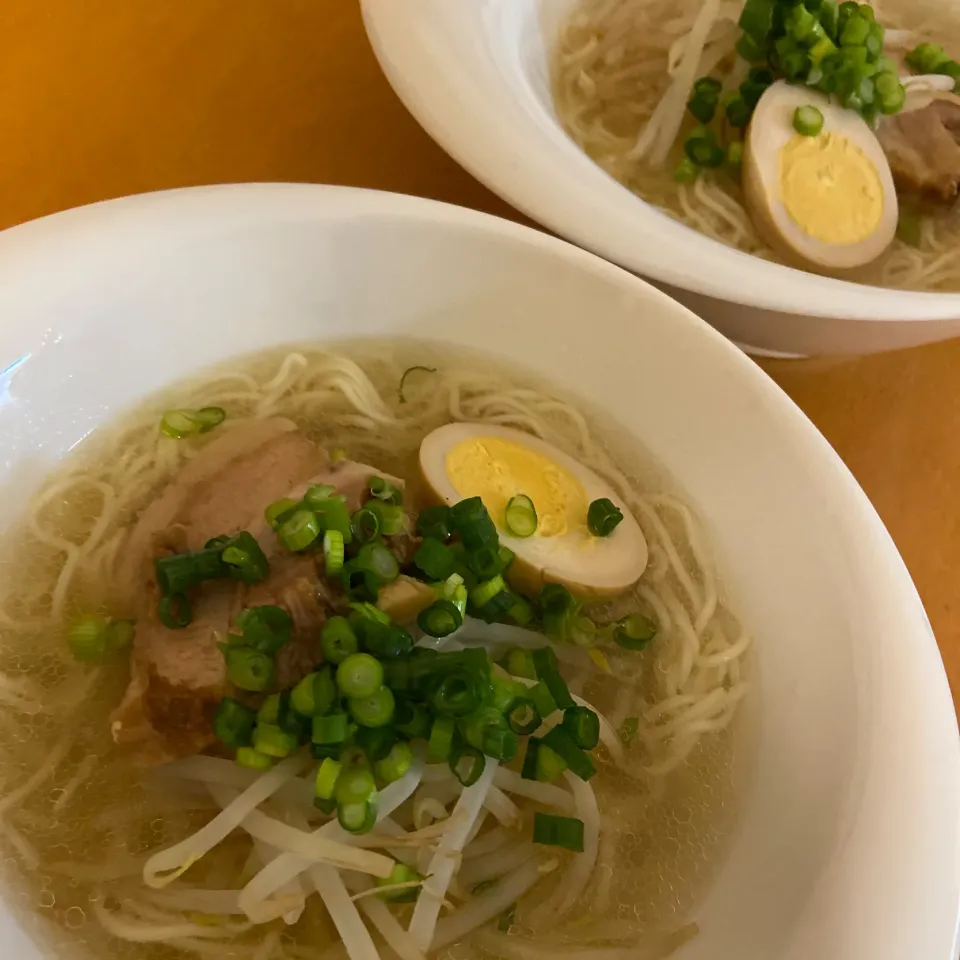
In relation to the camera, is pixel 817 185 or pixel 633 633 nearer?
pixel 633 633

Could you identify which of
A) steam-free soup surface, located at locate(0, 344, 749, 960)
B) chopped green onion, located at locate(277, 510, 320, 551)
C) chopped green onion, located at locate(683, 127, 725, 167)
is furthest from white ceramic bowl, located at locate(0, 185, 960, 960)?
chopped green onion, located at locate(683, 127, 725, 167)

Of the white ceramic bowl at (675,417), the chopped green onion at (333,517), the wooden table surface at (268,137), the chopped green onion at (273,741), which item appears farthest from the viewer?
the wooden table surface at (268,137)

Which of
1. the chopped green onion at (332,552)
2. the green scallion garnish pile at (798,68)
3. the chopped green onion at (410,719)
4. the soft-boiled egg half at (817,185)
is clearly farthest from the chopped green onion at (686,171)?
the chopped green onion at (410,719)

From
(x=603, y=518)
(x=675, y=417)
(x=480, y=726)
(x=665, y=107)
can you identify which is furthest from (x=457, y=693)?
(x=665, y=107)

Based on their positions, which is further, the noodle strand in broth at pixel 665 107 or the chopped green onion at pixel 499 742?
the noodle strand in broth at pixel 665 107

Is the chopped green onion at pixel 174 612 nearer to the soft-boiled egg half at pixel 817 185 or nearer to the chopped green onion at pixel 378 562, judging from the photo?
the chopped green onion at pixel 378 562

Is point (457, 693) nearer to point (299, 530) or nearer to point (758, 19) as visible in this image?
point (299, 530)

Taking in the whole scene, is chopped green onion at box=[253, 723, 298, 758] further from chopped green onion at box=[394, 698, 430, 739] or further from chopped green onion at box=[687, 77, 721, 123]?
chopped green onion at box=[687, 77, 721, 123]
